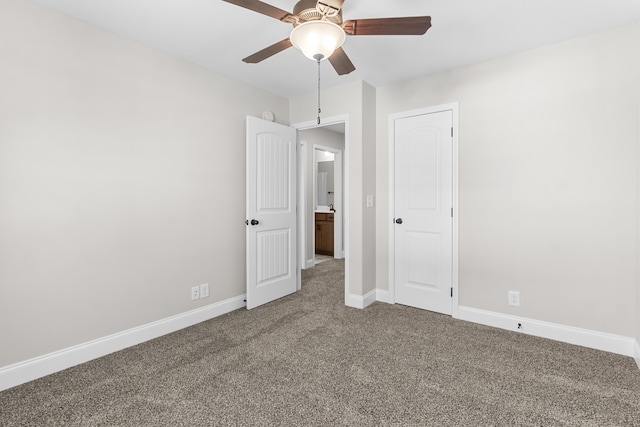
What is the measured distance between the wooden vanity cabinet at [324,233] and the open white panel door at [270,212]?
243 centimetres

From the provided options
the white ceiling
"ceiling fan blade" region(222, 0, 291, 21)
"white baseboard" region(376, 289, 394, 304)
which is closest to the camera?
"ceiling fan blade" region(222, 0, 291, 21)

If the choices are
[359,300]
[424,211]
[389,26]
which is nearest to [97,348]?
[359,300]

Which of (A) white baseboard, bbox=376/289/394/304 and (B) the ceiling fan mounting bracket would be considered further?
(A) white baseboard, bbox=376/289/394/304

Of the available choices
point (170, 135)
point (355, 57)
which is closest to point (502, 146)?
point (355, 57)

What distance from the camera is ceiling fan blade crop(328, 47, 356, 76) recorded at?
1951 mm

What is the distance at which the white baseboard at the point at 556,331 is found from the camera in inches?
92.9

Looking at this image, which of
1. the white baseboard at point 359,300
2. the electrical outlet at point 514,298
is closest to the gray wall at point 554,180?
the electrical outlet at point 514,298

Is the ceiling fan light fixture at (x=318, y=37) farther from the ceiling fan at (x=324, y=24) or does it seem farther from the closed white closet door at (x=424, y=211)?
the closed white closet door at (x=424, y=211)

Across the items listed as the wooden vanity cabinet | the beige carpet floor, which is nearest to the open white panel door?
the beige carpet floor

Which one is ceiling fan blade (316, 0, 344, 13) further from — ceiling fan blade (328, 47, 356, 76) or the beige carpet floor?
the beige carpet floor

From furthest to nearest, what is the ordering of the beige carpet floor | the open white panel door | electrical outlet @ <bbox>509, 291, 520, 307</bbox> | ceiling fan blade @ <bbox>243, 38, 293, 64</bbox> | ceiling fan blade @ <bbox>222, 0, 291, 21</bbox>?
the open white panel door, electrical outlet @ <bbox>509, 291, 520, 307</bbox>, ceiling fan blade @ <bbox>243, 38, 293, 64</bbox>, the beige carpet floor, ceiling fan blade @ <bbox>222, 0, 291, 21</bbox>

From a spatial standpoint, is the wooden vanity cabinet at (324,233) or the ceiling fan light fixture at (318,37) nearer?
the ceiling fan light fixture at (318,37)

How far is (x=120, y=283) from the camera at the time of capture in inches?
98.0

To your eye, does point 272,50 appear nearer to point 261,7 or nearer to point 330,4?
point 261,7
